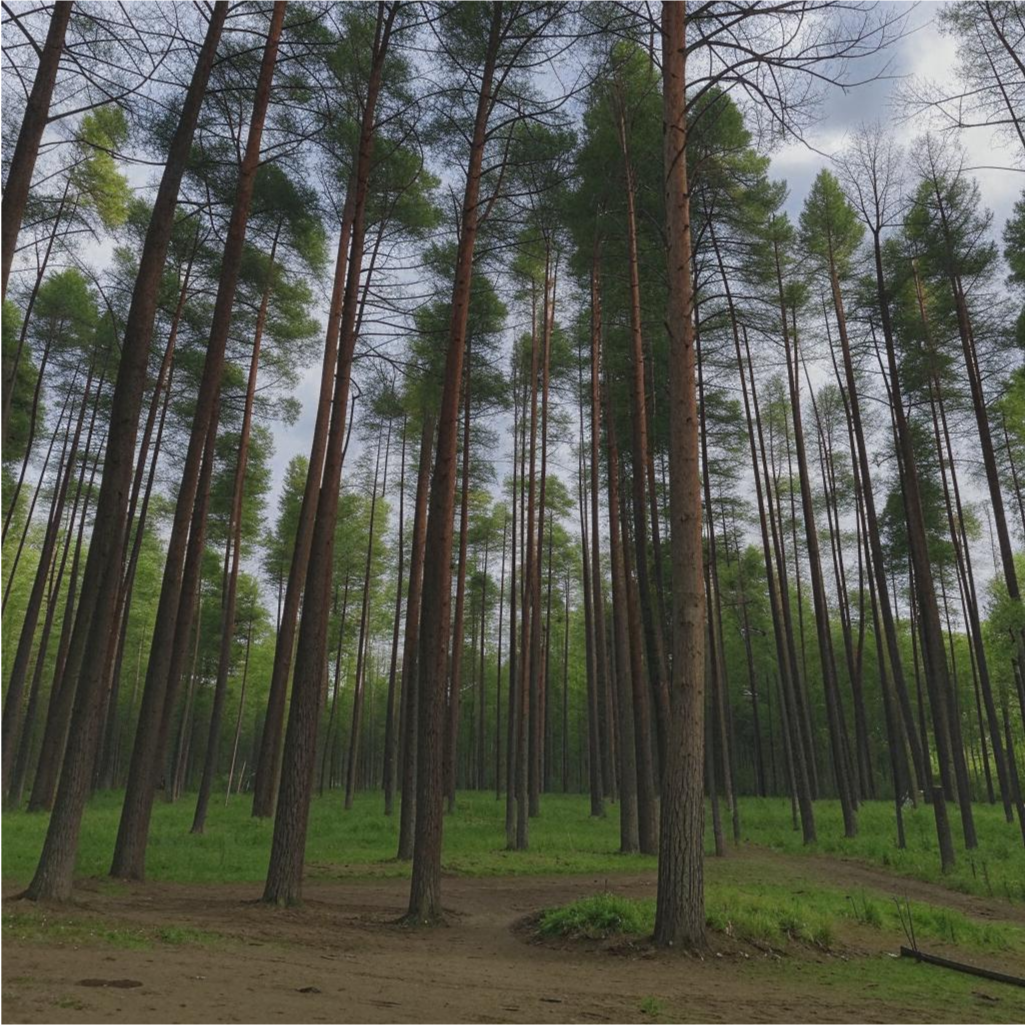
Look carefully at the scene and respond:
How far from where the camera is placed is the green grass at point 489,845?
1253 centimetres

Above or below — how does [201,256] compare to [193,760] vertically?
above

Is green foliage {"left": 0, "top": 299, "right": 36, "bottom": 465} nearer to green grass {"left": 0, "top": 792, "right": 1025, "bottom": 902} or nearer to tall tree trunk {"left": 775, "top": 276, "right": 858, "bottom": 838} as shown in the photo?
green grass {"left": 0, "top": 792, "right": 1025, "bottom": 902}

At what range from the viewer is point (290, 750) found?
8852mm

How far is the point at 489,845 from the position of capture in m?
16.1

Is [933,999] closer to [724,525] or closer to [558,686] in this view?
[724,525]

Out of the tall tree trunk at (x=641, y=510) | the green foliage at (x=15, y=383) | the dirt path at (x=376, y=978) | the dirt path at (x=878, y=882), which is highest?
the tall tree trunk at (x=641, y=510)

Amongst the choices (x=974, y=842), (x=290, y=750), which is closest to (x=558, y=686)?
(x=974, y=842)

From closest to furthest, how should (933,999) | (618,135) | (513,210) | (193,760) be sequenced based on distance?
1. (933,999)
2. (513,210)
3. (618,135)
4. (193,760)

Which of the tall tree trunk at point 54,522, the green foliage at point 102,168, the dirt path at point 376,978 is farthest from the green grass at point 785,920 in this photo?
the tall tree trunk at point 54,522

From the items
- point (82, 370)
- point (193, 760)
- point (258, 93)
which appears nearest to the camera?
point (258, 93)

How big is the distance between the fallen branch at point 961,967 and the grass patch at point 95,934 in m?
6.76

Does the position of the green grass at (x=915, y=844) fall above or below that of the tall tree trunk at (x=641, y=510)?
below

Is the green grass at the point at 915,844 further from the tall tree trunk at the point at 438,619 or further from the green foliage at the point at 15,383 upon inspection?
the green foliage at the point at 15,383

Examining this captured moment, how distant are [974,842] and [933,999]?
12605mm
